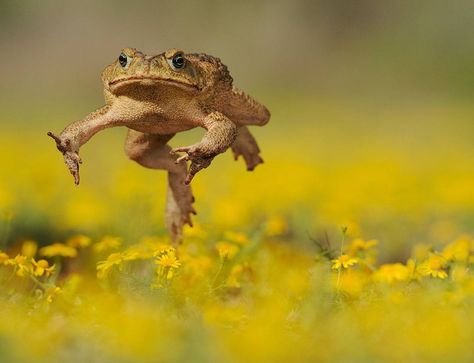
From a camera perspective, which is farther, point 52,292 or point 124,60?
point 52,292

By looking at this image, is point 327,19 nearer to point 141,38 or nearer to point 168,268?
point 141,38

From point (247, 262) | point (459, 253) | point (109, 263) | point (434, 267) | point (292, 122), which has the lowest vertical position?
point (109, 263)

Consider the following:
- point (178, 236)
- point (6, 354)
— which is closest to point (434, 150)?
point (178, 236)

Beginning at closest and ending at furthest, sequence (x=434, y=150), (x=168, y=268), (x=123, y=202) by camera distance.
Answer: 1. (x=168, y=268)
2. (x=123, y=202)
3. (x=434, y=150)

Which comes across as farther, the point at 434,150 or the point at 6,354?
the point at 434,150

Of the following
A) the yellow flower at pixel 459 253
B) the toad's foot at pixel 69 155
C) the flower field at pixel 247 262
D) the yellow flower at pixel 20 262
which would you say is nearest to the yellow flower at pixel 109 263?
the flower field at pixel 247 262

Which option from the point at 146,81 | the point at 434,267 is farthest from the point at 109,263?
the point at 434,267

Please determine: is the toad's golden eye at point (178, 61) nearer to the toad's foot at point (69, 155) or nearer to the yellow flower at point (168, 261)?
the toad's foot at point (69, 155)

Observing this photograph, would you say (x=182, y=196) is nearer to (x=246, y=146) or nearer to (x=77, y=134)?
(x=246, y=146)
